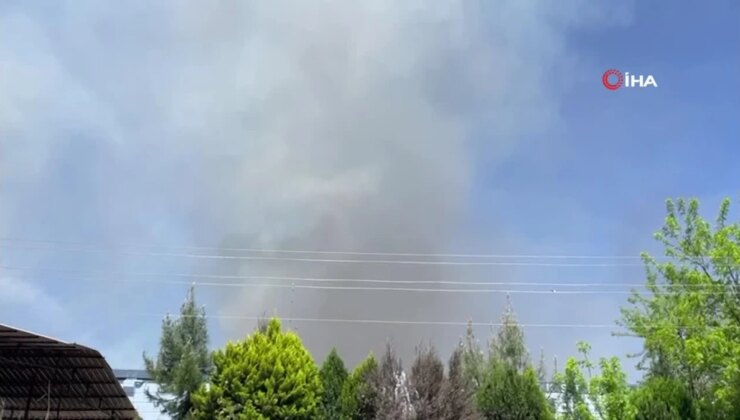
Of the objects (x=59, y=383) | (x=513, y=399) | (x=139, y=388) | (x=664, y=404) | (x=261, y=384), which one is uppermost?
(x=139, y=388)

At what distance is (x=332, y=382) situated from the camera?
70.0 feet

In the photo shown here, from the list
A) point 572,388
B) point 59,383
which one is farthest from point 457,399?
point 59,383

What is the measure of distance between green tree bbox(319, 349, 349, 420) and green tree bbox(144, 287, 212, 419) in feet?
14.6

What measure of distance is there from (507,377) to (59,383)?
15.1m

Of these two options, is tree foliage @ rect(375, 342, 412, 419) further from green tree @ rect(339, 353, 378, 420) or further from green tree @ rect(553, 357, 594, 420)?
green tree @ rect(553, 357, 594, 420)

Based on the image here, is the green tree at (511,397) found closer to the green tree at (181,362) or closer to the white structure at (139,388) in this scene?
the green tree at (181,362)

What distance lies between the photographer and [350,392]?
2036 centimetres

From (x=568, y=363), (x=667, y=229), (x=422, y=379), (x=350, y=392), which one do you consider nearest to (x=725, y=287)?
(x=667, y=229)

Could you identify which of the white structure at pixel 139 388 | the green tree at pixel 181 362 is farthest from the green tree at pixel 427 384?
the white structure at pixel 139 388

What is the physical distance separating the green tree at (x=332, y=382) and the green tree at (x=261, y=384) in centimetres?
34

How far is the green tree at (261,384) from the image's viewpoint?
19.7 meters

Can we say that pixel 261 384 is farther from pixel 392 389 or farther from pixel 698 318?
pixel 698 318

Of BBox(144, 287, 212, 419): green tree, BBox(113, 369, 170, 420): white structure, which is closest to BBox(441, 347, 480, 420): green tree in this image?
BBox(144, 287, 212, 419): green tree

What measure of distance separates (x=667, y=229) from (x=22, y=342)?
66.2 feet
